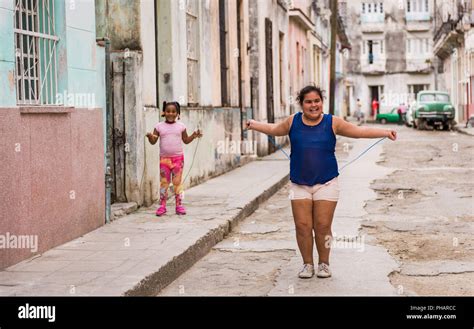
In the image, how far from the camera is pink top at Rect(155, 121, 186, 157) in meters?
9.80

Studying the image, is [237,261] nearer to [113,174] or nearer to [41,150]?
[41,150]

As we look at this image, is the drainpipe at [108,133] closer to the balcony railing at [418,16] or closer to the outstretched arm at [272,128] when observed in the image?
the outstretched arm at [272,128]

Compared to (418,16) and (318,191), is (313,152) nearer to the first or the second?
(318,191)

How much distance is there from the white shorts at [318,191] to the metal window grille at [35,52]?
8.21ft

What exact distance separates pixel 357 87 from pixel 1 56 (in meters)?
58.9

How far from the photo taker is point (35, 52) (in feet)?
26.0

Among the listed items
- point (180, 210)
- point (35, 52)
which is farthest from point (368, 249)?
point (35, 52)

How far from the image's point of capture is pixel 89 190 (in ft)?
28.4

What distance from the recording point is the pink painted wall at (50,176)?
683 cm

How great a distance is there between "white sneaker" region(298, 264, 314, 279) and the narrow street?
8cm

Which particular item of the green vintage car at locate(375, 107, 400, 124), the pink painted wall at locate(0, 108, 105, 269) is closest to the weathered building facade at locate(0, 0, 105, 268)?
the pink painted wall at locate(0, 108, 105, 269)

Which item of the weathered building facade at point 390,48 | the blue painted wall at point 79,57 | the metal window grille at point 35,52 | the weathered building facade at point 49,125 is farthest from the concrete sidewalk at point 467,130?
the weathered building facade at point 390,48

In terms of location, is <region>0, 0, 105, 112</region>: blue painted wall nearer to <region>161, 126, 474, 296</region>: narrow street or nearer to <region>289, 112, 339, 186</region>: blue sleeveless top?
<region>161, 126, 474, 296</region>: narrow street

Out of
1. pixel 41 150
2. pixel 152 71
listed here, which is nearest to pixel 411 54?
pixel 152 71
